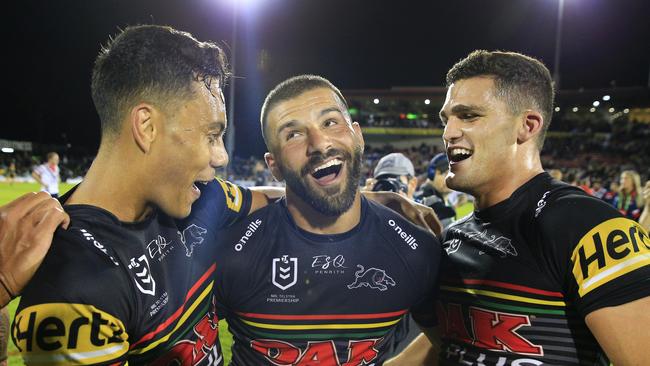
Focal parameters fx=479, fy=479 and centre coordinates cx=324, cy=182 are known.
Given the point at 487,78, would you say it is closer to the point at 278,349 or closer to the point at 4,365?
the point at 278,349

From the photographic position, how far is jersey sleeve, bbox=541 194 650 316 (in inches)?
67.7

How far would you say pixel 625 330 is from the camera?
171cm

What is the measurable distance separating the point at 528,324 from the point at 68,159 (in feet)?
135

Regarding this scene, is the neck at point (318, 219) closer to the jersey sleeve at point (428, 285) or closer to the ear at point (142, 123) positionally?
the jersey sleeve at point (428, 285)

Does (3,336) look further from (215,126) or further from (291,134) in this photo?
(291,134)

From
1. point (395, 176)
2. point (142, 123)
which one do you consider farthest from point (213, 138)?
point (395, 176)

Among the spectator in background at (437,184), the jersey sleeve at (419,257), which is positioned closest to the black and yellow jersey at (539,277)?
the jersey sleeve at (419,257)

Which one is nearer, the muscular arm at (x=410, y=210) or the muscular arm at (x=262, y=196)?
the muscular arm at (x=262, y=196)

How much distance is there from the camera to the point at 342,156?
2561mm

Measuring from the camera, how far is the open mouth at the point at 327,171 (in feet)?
8.24

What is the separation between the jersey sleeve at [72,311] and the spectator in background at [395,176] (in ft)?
11.0

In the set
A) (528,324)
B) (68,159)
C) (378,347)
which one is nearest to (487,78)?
(528,324)

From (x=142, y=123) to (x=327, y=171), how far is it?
1.06m

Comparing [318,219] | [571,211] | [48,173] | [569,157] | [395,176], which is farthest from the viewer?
[569,157]
